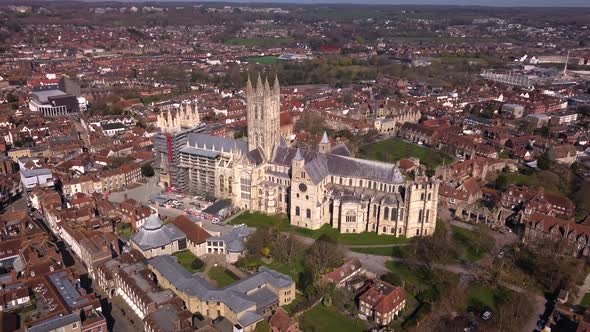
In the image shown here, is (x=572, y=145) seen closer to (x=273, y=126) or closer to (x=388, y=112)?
(x=388, y=112)

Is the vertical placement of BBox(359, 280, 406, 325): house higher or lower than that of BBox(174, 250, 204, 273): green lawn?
higher

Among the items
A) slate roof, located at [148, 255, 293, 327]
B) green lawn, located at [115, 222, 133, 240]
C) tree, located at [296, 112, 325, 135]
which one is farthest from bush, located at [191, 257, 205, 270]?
tree, located at [296, 112, 325, 135]

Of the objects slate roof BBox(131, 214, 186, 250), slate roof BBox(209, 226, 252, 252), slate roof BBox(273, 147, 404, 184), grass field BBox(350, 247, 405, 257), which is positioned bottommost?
grass field BBox(350, 247, 405, 257)

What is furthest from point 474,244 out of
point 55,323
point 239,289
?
point 55,323

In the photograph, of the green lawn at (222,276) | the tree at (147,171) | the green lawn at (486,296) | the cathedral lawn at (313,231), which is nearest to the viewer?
the green lawn at (486,296)

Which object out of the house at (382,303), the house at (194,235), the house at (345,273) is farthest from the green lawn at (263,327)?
the house at (194,235)

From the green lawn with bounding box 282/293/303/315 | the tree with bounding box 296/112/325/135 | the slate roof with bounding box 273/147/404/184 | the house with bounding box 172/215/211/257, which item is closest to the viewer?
the green lawn with bounding box 282/293/303/315

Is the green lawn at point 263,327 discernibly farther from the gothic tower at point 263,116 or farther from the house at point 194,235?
the gothic tower at point 263,116

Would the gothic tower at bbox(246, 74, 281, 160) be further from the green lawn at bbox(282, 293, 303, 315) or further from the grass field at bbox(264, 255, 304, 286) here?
the green lawn at bbox(282, 293, 303, 315)
